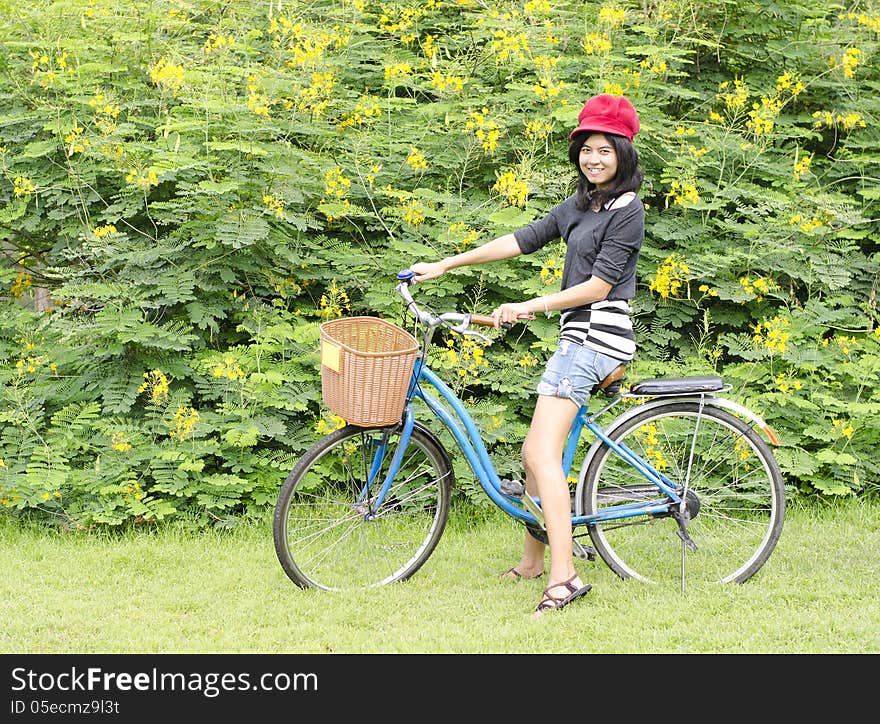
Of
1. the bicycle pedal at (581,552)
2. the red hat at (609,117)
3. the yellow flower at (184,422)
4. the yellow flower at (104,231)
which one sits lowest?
the yellow flower at (184,422)

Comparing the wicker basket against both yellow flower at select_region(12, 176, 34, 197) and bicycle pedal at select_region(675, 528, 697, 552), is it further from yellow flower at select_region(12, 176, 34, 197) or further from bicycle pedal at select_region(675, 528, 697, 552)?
yellow flower at select_region(12, 176, 34, 197)

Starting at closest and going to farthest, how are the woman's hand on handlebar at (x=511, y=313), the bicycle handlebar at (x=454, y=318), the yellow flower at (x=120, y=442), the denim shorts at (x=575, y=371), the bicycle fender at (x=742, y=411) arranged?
the woman's hand on handlebar at (x=511, y=313), the bicycle handlebar at (x=454, y=318), the denim shorts at (x=575, y=371), the bicycle fender at (x=742, y=411), the yellow flower at (x=120, y=442)

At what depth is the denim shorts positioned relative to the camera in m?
4.00

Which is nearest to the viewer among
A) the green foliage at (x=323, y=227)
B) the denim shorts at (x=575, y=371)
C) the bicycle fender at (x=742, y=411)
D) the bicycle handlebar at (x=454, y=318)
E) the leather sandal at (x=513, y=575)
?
the bicycle handlebar at (x=454, y=318)

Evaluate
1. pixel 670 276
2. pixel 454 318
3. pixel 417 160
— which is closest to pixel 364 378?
pixel 454 318

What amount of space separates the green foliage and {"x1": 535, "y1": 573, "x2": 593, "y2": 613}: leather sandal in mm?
1352

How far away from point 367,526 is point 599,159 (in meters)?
1.79

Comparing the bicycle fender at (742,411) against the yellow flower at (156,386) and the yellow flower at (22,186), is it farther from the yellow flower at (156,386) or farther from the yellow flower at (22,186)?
the yellow flower at (22,186)

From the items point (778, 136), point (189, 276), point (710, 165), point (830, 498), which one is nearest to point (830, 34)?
point (778, 136)

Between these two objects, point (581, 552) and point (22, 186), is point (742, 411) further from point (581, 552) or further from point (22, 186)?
point (22, 186)

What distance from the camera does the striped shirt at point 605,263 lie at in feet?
12.7

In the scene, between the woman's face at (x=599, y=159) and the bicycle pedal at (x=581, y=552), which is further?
the bicycle pedal at (x=581, y=552)

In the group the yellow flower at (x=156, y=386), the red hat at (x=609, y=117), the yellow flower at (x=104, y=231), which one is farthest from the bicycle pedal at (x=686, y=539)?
the yellow flower at (x=104, y=231)

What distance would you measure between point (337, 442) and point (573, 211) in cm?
129
